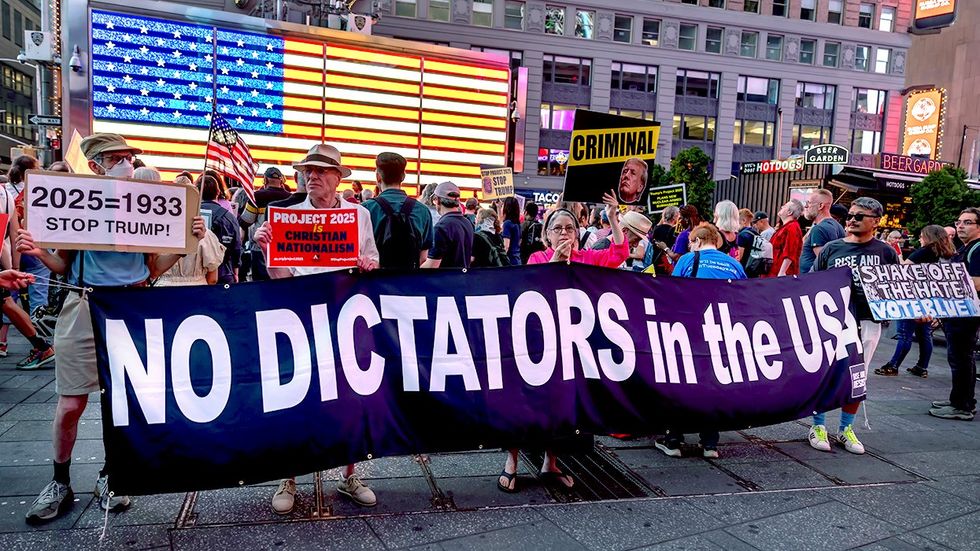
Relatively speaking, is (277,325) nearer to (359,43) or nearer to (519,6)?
(359,43)

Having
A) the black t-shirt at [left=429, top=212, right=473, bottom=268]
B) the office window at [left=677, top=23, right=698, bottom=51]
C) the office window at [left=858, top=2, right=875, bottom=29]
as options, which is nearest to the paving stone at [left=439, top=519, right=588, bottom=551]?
the black t-shirt at [left=429, top=212, right=473, bottom=268]

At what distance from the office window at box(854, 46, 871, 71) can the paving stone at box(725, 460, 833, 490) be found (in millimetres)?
47301

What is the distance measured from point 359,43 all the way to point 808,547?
41.4ft

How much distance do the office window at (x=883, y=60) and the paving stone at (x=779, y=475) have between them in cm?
4831

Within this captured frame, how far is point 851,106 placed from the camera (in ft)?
143

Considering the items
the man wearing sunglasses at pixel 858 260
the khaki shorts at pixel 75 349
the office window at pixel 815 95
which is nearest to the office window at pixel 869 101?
the office window at pixel 815 95

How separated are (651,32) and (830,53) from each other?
1322cm

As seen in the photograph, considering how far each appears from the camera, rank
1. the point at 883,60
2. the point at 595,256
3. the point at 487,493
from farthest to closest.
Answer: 1. the point at 883,60
2. the point at 595,256
3. the point at 487,493

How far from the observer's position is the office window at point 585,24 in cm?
3778

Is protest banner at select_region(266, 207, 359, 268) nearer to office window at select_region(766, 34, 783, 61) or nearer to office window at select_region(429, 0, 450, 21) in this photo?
office window at select_region(429, 0, 450, 21)

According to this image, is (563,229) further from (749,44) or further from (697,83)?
(749,44)

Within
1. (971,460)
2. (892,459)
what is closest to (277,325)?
(892,459)

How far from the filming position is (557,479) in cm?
436

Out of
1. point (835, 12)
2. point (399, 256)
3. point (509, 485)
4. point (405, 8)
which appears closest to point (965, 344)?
point (509, 485)
